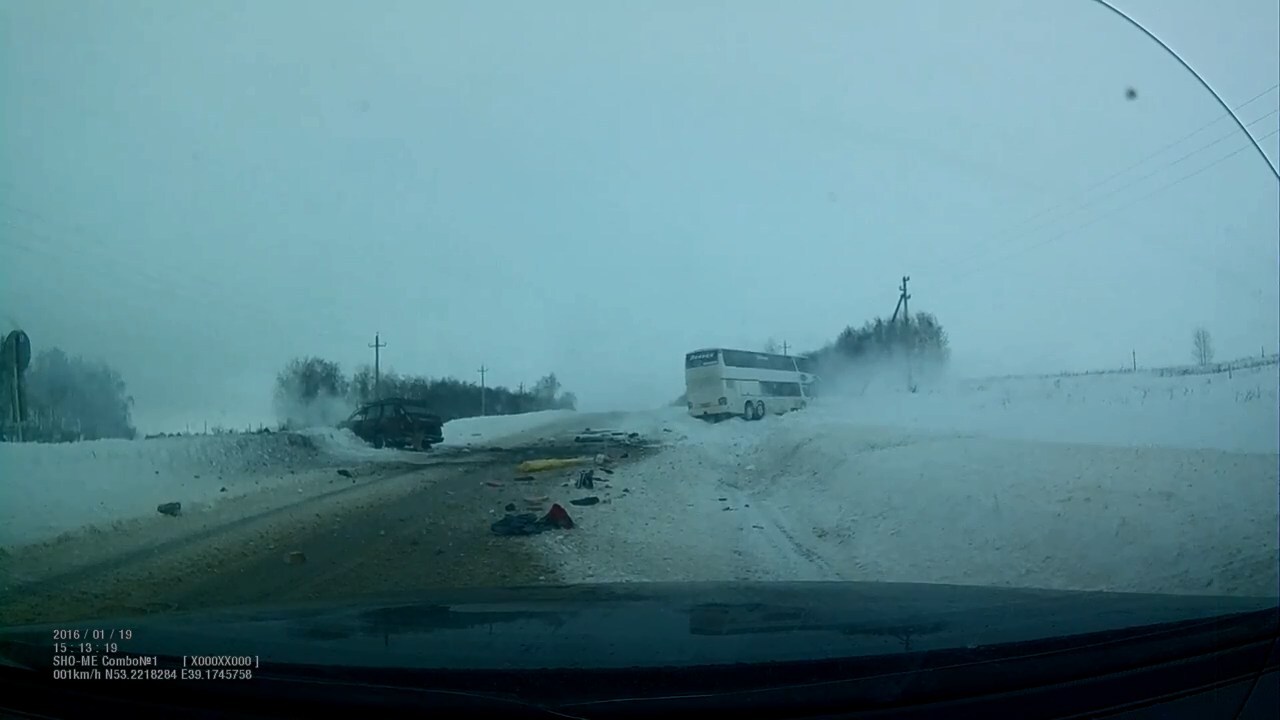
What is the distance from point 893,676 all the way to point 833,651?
0.31 meters

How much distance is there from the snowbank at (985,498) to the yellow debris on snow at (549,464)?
1.37 feet

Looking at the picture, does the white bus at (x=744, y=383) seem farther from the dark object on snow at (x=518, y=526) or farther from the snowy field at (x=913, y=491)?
the dark object on snow at (x=518, y=526)

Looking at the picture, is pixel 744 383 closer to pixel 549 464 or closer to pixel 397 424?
pixel 549 464

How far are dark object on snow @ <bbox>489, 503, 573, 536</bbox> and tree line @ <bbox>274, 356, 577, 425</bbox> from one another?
101 cm

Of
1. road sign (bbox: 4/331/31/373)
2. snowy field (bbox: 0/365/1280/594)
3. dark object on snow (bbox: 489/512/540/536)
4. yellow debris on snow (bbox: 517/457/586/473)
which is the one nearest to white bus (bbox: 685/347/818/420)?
snowy field (bbox: 0/365/1280/594)

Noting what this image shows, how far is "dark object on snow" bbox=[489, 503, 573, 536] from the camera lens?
305 inches

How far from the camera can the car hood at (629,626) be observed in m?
3.73

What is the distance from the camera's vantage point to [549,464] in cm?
899

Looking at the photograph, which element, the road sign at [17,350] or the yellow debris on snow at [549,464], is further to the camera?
the yellow debris on snow at [549,464]

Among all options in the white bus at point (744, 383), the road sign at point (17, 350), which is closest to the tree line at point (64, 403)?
the road sign at point (17, 350)

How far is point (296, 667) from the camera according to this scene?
139 inches

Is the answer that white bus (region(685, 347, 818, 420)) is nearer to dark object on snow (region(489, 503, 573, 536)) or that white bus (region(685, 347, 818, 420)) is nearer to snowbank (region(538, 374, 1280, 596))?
snowbank (region(538, 374, 1280, 596))

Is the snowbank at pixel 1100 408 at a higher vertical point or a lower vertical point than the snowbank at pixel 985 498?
higher

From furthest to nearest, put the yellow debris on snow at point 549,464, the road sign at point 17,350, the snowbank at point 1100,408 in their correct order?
1. the snowbank at point 1100,408
2. the yellow debris on snow at point 549,464
3. the road sign at point 17,350
